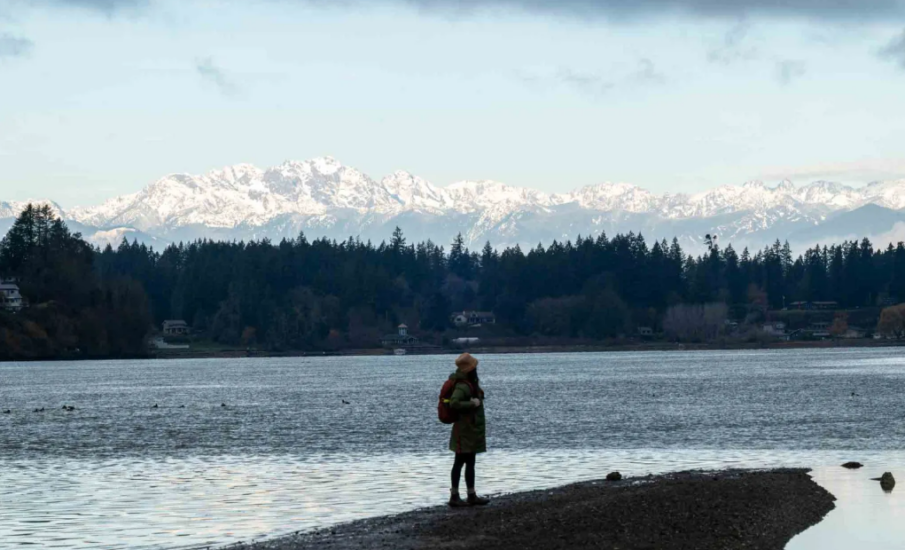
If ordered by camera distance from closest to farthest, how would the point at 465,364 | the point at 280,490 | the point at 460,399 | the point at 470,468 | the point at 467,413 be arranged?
the point at 465,364 → the point at 460,399 → the point at 467,413 → the point at 470,468 → the point at 280,490

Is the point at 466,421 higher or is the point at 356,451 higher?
the point at 466,421

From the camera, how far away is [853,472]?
3959 cm

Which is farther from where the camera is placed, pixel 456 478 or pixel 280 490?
pixel 280 490

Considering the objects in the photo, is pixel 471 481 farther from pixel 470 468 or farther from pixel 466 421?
pixel 466 421

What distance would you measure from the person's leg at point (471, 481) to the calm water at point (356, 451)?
3.02 meters

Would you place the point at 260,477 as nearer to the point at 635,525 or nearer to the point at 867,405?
the point at 635,525

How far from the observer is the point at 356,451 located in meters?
52.4

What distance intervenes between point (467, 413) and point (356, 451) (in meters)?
23.0

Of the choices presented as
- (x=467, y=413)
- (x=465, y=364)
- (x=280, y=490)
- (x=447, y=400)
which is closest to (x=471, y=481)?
(x=467, y=413)

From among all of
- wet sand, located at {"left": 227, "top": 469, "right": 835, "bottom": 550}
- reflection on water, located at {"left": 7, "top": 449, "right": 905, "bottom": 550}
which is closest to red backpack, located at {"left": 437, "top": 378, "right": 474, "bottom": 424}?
wet sand, located at {"left": 227, "top": 469, "right": 835, "bottom": 550}

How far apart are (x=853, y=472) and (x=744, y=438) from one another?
16283 millimetres

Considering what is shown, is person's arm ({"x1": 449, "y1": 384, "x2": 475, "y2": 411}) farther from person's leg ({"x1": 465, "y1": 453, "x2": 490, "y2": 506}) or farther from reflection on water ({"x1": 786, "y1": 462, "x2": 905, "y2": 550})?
reflection on water ({"x1": 786, "y1": 462, "x2": 905, "y2": 550})

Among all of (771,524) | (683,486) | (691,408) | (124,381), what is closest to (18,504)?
(683,486)

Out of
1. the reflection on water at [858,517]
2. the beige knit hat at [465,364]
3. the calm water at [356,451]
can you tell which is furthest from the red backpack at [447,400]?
the reflection on water at [858,517]
